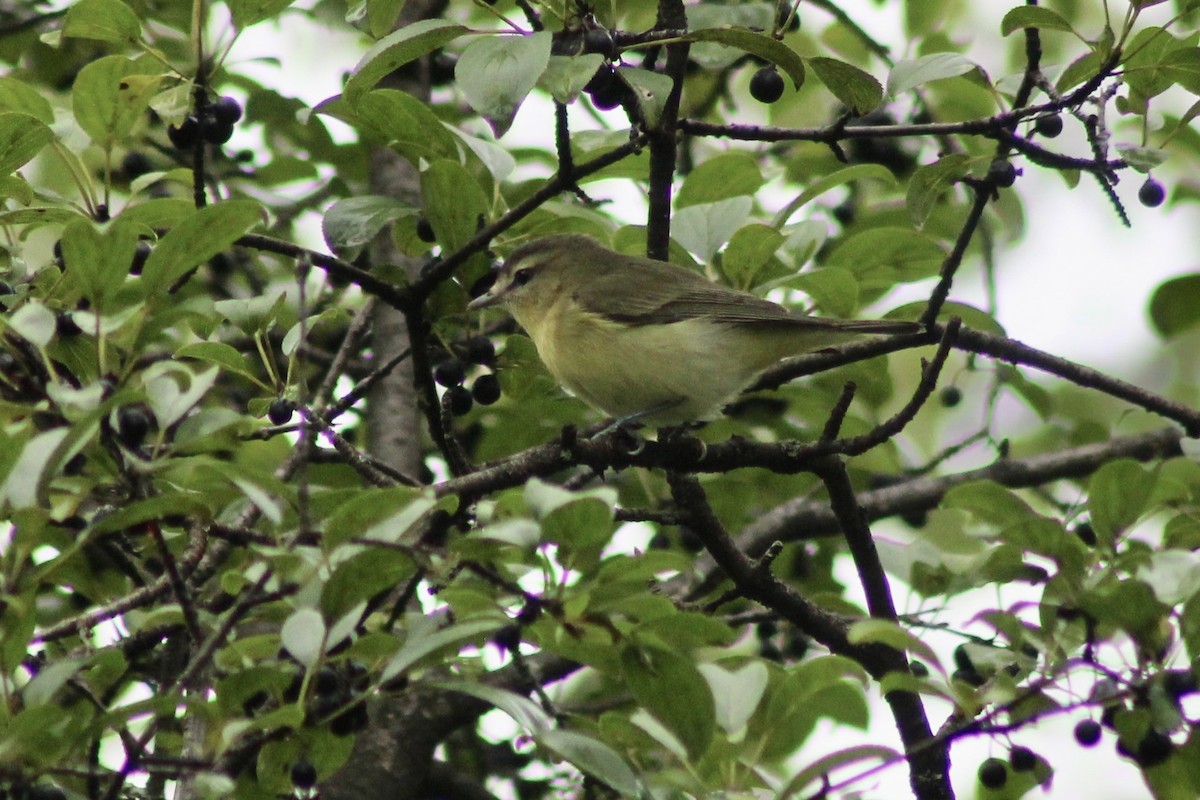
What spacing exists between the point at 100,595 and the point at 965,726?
2181 millimetres

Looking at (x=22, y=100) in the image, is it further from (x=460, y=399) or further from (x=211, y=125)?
(x=460, y=399)

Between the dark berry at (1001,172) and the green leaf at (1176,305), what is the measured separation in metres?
1.81

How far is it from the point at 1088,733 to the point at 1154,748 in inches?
11.9

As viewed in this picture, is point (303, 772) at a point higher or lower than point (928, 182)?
lower

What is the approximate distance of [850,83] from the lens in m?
→ 3.37

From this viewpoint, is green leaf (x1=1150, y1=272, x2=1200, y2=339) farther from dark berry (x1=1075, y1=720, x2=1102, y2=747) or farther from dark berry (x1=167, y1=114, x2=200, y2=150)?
dark berry (x1=167, y1=114, x2=200, y2=150)

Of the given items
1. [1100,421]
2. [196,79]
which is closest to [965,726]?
[196,79]

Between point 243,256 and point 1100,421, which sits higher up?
point 243,256

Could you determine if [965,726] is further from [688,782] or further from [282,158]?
→ [282,158]

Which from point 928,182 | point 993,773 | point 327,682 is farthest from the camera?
point 928,182

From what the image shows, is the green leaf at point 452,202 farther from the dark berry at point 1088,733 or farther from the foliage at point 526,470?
the dark berry at point 1088,733

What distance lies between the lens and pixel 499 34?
10.3 feet

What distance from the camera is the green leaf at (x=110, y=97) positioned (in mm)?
3154

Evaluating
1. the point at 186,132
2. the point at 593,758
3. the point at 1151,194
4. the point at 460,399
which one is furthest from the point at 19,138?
the point at 1151,194
